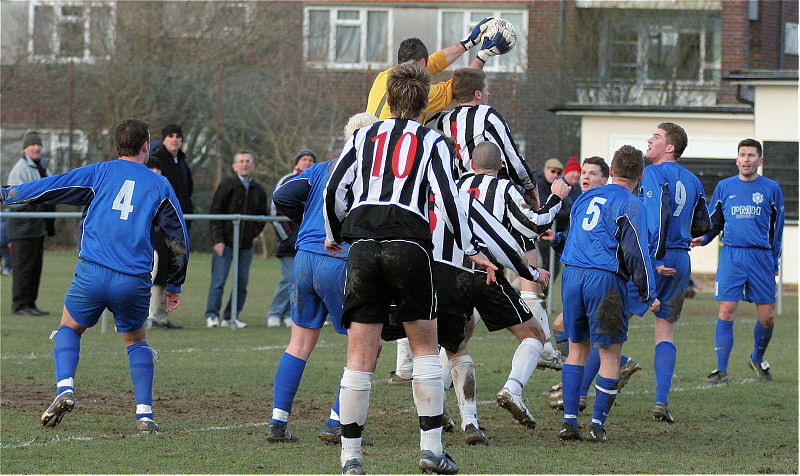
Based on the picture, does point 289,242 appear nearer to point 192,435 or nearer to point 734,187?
point 734,187

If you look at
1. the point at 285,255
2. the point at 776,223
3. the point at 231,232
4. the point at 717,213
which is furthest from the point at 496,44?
the point at 231,232

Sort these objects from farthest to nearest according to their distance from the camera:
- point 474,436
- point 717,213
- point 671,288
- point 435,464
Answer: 1. point 717,213
2. point 671,288
3. point 474,436
4. point 435,464

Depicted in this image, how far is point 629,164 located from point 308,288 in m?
2.31

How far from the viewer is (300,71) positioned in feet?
90.4

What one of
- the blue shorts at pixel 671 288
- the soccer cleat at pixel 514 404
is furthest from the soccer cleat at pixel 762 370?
the soccer cleat at pixel 514 404

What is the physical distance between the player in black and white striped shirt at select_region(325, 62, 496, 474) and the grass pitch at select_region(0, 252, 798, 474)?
404 mm

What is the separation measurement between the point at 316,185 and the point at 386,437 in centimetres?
167

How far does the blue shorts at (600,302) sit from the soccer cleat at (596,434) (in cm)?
55

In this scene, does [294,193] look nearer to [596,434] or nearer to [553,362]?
[596,434]

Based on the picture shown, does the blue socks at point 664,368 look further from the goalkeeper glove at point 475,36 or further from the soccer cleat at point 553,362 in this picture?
the goalkeeper glove at point 475,36

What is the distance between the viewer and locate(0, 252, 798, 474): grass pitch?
21.0ft

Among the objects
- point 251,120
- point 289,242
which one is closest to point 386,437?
point 289,242

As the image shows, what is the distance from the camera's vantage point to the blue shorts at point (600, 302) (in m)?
7.31

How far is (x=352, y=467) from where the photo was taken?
583 cm
